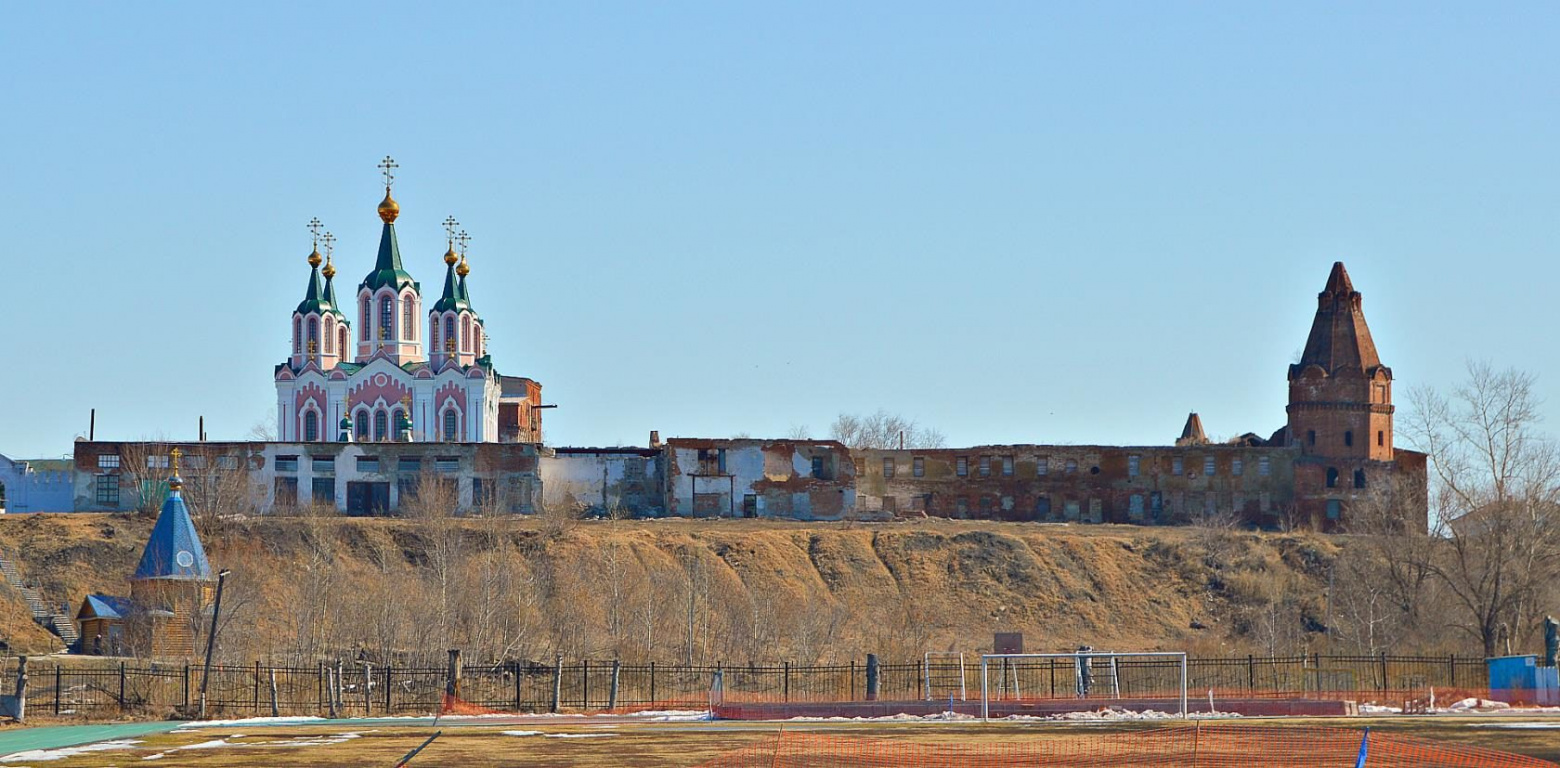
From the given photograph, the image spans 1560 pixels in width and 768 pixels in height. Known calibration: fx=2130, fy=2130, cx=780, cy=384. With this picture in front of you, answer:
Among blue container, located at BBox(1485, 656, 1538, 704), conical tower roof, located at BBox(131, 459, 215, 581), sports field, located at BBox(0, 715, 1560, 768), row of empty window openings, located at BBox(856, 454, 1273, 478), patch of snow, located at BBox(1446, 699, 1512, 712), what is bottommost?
sports field, located at BBox(0, 715, 1560, 768)

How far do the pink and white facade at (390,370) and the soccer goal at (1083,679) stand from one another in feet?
131

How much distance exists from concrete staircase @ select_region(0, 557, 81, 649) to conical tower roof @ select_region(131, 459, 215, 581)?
4.36m

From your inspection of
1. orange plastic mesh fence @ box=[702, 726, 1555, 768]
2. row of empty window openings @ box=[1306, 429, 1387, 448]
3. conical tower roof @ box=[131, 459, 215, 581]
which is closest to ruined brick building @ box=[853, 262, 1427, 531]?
row of empty window openings @ box=[1306, 429, 1387, 448]

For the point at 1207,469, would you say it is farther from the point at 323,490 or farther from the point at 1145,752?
the point at 1145,752

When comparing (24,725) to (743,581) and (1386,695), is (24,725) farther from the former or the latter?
(743,581)

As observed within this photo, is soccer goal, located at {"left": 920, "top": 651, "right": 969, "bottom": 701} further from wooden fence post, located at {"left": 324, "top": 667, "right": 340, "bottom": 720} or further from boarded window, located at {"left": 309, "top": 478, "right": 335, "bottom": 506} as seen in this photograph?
boarded window, located at {"left": 309, "top": 478, "right": 335, "bottom": 506}

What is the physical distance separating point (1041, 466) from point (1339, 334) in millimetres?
12714

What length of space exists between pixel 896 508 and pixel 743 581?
47.1ft

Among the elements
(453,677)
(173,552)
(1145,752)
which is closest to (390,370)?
(173,552)

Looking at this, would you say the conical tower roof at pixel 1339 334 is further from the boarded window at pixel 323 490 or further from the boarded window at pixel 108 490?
the boarded window at pixel 108 490

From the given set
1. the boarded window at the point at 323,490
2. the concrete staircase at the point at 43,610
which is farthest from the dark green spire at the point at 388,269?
the concrete staircase at the point at 43,610

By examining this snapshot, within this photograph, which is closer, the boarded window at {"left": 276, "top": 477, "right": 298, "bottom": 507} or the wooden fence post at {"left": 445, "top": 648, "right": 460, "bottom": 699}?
the wooden fence post at {"left": 445, "top": 648, "right": 460, "bottom": 699}

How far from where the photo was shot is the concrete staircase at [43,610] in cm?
5525

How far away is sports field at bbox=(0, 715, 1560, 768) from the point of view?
2806 cm
